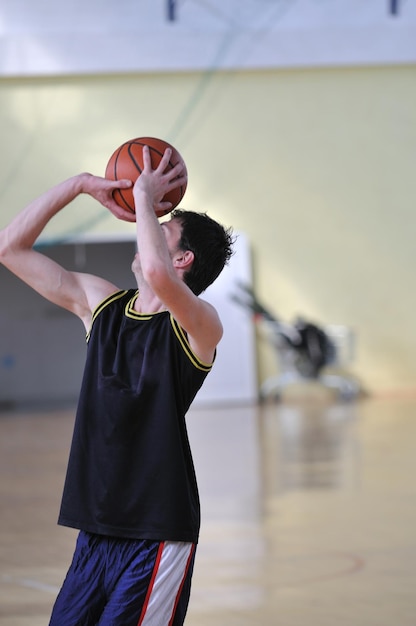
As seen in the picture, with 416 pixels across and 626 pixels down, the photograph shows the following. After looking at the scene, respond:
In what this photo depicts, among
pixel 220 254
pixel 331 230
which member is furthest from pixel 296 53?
pixel 220 254

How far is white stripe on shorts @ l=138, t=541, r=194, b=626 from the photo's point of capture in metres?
1.87

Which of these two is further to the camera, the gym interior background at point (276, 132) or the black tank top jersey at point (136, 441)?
the gym interior background at point (276, 132)

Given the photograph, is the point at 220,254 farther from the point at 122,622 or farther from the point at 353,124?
the point at 353,124

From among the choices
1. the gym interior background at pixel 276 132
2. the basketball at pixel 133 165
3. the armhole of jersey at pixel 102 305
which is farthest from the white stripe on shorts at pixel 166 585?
the gym interior background at pixel 276 132

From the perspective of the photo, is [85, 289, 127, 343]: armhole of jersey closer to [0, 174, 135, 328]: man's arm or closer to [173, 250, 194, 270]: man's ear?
[0, 174, 135, 328]: man's arm

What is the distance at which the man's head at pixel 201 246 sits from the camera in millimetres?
2029

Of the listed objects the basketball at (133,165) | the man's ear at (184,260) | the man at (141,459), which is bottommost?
the man at (141,459)

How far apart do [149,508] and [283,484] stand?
13.3 feet

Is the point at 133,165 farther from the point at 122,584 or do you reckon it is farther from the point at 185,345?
the point at 122,584

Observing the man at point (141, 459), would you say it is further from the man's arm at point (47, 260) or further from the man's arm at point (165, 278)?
the man's arm at point (47, 260)

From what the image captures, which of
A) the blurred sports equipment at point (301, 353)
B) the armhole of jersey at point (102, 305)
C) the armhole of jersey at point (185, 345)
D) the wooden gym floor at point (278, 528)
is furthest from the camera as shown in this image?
the blurred sports equipment at point (301, 353)

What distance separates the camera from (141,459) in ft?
6.18

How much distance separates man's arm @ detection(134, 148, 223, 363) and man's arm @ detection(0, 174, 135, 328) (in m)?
0.15

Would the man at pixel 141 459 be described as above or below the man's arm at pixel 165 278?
below
